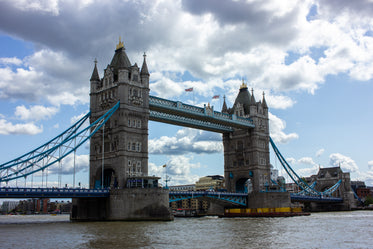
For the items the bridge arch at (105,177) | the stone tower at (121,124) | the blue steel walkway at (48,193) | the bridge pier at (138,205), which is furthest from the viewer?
the bridge arch at (105,177)

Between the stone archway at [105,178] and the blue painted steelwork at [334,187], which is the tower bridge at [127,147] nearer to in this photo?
the stone archway at [105,178]

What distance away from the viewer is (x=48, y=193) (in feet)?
192

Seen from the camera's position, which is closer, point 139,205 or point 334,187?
point 139,205

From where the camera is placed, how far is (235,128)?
101000 mm

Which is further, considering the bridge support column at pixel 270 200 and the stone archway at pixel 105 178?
the bridge support column at pixel 270 200

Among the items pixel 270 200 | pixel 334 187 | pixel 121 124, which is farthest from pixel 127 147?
pixel 334 187

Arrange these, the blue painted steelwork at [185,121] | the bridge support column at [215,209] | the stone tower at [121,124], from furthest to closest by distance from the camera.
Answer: the bridge support column at [215,209] → the blue painted steelwork at [185,121] → the stone tower at [121,124]

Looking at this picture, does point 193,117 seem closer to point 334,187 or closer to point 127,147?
point 127,147

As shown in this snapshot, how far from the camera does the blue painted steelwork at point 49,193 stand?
5553 cm

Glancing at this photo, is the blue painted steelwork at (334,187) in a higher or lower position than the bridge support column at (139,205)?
higher

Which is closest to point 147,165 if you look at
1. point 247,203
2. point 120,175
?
point 120,175

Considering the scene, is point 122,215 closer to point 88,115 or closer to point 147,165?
point 147,165

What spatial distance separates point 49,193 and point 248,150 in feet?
170

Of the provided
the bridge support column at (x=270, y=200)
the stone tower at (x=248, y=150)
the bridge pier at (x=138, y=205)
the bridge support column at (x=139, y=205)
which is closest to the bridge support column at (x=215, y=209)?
the stone tower at (x=248, y=150)
